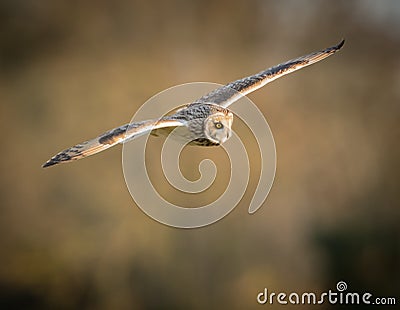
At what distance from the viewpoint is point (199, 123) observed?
3502 mm

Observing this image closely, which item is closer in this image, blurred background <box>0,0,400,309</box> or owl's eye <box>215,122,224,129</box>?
owl's eye <box>215,122,224,129</box>

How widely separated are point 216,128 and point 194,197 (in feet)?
16.8

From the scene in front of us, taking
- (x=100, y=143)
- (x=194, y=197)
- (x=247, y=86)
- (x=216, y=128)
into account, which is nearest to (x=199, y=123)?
(x=216, y=128)

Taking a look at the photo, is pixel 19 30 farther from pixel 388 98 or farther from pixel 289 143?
pixel 388 98

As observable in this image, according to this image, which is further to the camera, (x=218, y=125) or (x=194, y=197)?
(x=194, y=197)

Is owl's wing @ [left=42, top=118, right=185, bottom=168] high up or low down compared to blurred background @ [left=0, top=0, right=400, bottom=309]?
down

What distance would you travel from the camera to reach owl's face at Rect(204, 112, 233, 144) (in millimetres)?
3490

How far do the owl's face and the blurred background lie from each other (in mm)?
4865

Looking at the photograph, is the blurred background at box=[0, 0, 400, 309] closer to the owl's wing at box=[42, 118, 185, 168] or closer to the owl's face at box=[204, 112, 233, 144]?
the owl's face at box=[204, 112, 233, 144]

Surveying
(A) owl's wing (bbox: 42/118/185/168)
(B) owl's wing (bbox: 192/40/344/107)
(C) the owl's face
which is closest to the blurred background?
(B) owl's wing (bbox: 192/40/344/107)

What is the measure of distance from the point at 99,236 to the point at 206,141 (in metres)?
5.91

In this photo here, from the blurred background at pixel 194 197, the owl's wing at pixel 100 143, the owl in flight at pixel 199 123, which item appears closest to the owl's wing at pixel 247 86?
the owl in flight at pixel 199 123

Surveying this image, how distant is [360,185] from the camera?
912 centimetres

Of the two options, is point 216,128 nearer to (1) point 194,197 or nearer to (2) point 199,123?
(2) point 199,123
